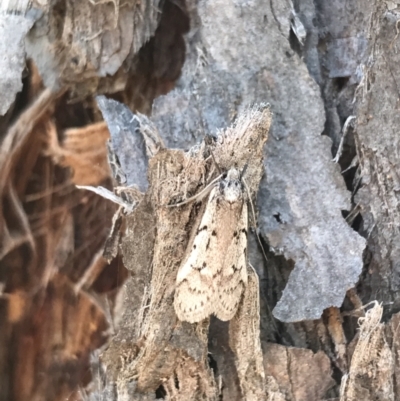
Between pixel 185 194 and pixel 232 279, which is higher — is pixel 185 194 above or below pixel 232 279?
above

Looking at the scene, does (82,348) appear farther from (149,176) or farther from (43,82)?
(43,82)

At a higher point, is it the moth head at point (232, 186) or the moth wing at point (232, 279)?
the moth head at point (232, 186)

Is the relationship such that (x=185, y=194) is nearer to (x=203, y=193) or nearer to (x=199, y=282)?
(x=203, y=193)

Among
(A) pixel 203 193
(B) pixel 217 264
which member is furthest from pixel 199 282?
(A) pixel 203 193

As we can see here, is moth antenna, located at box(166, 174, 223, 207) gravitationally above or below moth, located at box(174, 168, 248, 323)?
above

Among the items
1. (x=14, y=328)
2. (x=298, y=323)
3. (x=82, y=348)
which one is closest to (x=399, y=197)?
(x=298, y=323)
